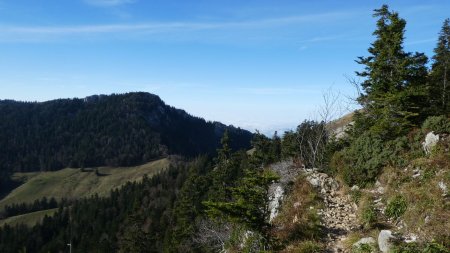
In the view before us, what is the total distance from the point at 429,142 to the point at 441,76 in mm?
23697

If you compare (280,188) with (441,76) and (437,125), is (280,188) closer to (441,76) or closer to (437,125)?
(437,125)

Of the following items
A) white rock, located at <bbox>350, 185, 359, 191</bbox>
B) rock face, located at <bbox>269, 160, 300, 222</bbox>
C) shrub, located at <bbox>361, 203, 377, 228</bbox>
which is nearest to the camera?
shrub, located at <bbox>361, 203, 377, 228</bbox>

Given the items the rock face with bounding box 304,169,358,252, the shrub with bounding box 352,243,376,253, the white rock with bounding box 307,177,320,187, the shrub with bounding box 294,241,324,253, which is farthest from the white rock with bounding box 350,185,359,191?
the shrub with bounding box 352,243,376,253

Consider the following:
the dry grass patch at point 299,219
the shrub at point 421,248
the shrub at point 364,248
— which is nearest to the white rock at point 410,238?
the shrub at point 421,248

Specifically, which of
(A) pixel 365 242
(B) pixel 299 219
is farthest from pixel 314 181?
(A) pixel 365 242

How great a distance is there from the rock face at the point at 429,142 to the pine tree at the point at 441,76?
241 inches

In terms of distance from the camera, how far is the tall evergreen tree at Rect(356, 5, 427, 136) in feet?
85.0

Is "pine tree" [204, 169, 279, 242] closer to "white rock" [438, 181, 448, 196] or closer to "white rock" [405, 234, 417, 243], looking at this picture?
"white rock" [405, 234, 417, 243]

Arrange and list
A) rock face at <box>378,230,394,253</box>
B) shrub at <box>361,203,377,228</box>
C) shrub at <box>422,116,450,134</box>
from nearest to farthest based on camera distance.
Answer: rock face at <box>378,230,394,253</box> → shrub at <box>361,203,377,228</box> → shrub at <box>422,116,450,134</box>

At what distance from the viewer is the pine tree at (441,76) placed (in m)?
31.4

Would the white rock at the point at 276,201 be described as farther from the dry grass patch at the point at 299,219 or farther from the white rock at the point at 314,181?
the white rock at the point at 314,181

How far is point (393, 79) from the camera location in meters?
27.4

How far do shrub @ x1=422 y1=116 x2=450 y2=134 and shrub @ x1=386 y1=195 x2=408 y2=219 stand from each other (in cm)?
597

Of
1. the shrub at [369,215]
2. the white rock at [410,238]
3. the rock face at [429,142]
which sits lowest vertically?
the white rock at [410,238]
